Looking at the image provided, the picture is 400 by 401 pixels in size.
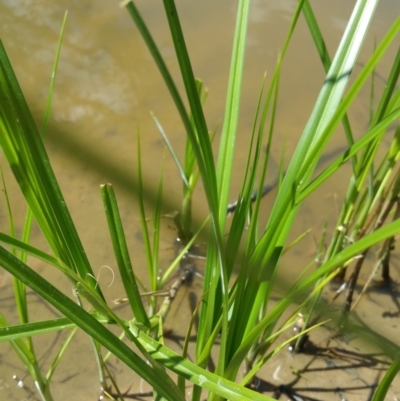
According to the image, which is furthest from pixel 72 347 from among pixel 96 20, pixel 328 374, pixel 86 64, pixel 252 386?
pixel 96 20

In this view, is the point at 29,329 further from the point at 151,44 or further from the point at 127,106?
the point at 127,106

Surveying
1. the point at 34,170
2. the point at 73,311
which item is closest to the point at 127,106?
the point at 34,170

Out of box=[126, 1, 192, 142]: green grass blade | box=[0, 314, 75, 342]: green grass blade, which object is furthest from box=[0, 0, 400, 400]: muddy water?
box=[126, 1, 192, 142]: green grass blade

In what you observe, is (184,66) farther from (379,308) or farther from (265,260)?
(379,308)

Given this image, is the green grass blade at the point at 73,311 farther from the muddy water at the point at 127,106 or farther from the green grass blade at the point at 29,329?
the muddy water at the point at 127,106

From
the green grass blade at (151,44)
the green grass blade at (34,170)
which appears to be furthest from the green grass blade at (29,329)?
the green grass blade at (151,44)

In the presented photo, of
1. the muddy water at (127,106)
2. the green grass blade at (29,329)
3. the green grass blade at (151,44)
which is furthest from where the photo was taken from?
the muddy water at (127,106)

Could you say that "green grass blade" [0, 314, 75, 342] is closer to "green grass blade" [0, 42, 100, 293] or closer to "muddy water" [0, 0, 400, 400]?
"green grass blade" [0, 42, 100, 293]

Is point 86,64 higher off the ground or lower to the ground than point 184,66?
higher
